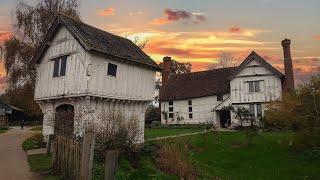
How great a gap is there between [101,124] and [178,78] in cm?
3101

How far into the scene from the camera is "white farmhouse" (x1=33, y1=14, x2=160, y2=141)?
21891 mm

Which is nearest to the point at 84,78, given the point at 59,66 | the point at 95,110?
the point at 95,110

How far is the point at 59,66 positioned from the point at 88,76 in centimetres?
345

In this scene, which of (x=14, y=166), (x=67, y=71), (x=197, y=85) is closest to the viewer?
(x=14, y=166)

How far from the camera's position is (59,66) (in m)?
23.9

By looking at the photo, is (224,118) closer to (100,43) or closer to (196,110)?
(196,110)

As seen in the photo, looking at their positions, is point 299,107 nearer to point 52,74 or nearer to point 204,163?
point 204,163

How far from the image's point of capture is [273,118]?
25.3m

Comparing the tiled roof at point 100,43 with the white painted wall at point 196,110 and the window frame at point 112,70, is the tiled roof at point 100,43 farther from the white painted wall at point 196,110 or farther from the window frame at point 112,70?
the white painted wall at point 196,110

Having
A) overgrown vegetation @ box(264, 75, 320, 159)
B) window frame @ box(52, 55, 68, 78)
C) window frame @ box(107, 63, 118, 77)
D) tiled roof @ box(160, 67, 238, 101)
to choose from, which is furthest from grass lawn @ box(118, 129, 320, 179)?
tiled roof @ box(160, 67, 238, 101)

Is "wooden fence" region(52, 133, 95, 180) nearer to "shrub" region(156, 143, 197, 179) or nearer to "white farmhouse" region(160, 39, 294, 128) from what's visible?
"shrub" region(156, 143, 197, 179)

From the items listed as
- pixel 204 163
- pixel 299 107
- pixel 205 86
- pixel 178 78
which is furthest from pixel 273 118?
pixel 178 78

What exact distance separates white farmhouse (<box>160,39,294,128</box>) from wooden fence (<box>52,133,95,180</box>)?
25574mm

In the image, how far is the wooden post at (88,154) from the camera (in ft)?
31.8
